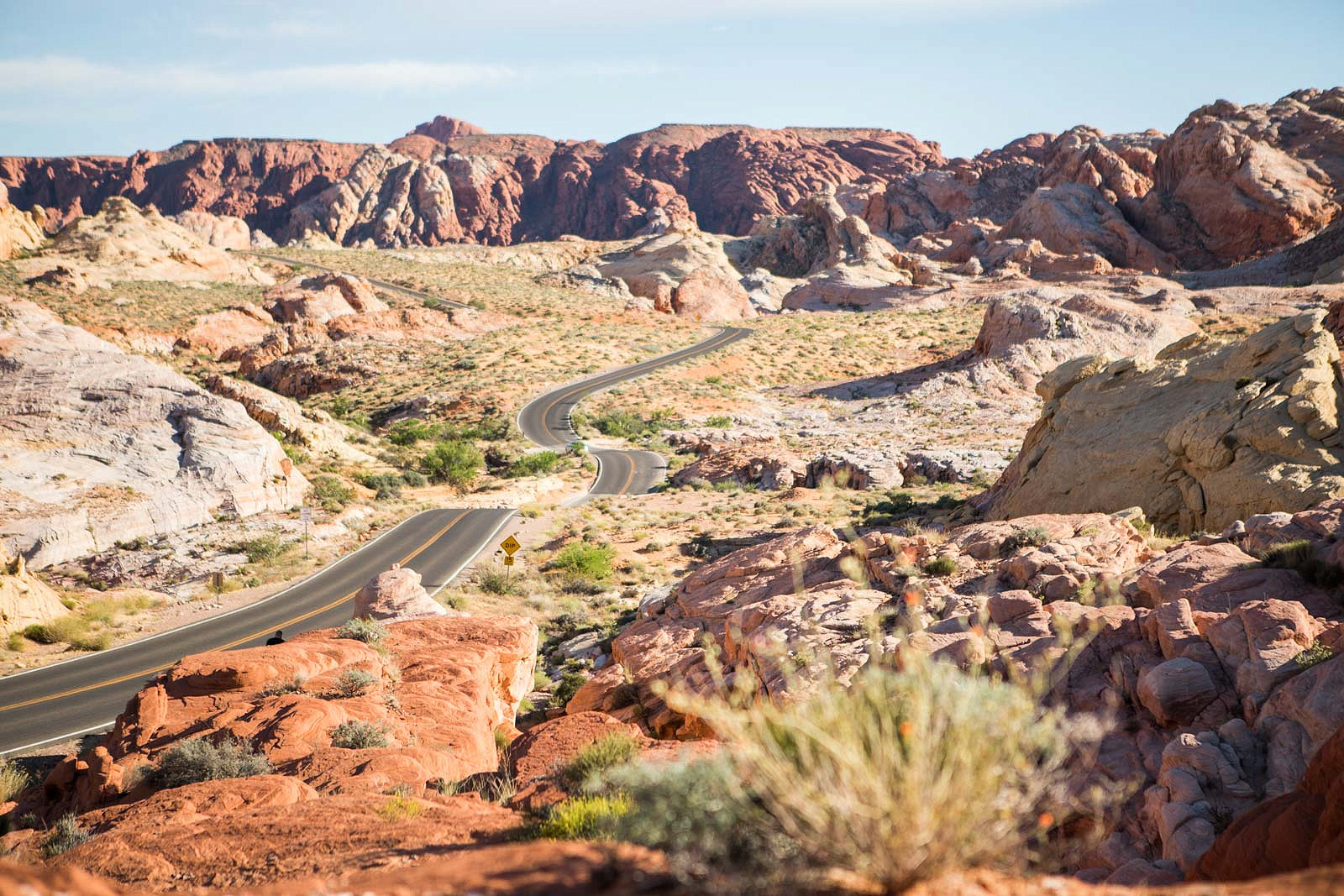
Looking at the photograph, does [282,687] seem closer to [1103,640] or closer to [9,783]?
[9,783]

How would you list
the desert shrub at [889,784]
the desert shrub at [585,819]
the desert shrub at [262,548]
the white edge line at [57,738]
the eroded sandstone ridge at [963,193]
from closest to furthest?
the desert shrub at [889,784]
the desert shrub at [585,819]
the white edge line at [57,738]
the desert shrub at [262,548]
the eroded sandstone ridge at [963,193]

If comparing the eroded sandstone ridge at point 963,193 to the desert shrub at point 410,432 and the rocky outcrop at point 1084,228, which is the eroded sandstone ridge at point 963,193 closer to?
the rocky outcrop at point 1084,228

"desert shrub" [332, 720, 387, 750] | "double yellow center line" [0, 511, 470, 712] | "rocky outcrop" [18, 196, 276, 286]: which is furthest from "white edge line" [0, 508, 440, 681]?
"rocky outcrop" [18, 196, 276, 286]

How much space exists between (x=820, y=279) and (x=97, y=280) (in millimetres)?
83072

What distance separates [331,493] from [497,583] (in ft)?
50.1

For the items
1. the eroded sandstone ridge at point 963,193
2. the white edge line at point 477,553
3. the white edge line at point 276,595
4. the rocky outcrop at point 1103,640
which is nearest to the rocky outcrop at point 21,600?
the white edge line at point 276,595

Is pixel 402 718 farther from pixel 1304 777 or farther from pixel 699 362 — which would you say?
pixel 699 362

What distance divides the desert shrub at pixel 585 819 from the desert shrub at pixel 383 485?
36.1 meters

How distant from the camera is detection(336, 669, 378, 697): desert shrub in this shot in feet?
39.7

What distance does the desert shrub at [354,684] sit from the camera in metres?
12.1

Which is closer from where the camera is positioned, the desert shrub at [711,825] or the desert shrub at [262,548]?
the desert shrub at [711,825]

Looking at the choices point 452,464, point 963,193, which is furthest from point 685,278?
point 452,464

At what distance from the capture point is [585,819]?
6.14 meters

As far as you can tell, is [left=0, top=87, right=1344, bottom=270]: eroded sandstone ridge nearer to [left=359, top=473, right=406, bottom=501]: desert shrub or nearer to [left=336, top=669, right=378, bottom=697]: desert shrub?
[left=359, top=473, right=406, bottom=501]: desert shrub
